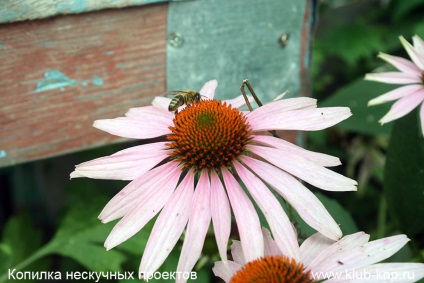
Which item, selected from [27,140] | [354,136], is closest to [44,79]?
[27,140]

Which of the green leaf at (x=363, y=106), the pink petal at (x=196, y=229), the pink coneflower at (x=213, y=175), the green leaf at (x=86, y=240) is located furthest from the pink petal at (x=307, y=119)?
the green leaf at (x=363, y=106)

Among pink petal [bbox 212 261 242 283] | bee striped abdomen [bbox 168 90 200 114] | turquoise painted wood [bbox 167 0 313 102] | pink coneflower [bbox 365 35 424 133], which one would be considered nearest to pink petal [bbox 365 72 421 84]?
pink coneflower [bbox 365 35 424 133]

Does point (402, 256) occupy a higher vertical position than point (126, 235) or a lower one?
lower

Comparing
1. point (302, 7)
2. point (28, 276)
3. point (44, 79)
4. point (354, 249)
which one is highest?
point (302, 7)

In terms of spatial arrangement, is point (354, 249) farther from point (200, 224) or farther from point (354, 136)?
point (354, 136)

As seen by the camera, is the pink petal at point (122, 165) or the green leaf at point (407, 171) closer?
the pink petal at point (122, 165)

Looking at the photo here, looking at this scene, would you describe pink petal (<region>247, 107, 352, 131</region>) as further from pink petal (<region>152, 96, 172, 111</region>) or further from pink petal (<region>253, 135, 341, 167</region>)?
pink petal (<region>152, 96, 172, 111</region>)

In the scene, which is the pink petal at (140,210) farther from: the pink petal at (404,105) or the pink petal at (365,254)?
the pink petal at (404,105)
